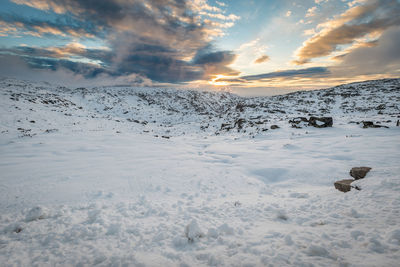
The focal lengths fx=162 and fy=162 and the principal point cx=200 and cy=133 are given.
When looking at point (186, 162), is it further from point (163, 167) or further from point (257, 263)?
point (257, 263)

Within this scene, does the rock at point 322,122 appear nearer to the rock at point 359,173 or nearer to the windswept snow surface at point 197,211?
the windswept snow surface at point 197,211

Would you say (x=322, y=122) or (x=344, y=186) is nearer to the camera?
(x=344, y=186)

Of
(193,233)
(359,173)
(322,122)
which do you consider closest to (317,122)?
(322,122)

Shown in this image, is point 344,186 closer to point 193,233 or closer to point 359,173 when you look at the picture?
point 359,173

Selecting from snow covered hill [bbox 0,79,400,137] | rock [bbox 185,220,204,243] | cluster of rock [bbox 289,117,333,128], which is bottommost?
rock [bbox 185,220,204,243]

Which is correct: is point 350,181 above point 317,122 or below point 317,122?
below

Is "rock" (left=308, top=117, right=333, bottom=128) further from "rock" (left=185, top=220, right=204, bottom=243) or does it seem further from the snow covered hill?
"rock" (left=185, top=220, right=204, bottom=243)

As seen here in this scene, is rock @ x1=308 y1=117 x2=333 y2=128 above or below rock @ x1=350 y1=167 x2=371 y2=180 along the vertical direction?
above

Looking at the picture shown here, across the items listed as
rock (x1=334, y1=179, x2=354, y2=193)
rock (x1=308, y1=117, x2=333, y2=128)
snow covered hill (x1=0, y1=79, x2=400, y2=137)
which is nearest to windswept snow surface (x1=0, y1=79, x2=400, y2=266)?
rock (x1=334, y1=179, x2=354, y2=193)

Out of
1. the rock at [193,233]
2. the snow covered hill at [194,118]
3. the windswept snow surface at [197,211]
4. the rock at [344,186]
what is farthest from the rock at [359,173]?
the snow covered hill at [194,118]

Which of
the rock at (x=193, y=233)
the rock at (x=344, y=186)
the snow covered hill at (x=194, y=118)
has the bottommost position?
the rock at (x=193, y=233)

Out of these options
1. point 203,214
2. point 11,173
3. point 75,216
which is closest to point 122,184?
point 75,216

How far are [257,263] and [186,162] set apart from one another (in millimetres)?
6077

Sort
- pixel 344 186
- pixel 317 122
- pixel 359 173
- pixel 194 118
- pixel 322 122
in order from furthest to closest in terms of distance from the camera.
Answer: pixel 194 118
pixel 317 122
pixel 322 122
pixel 359 173
pixel 344 186
